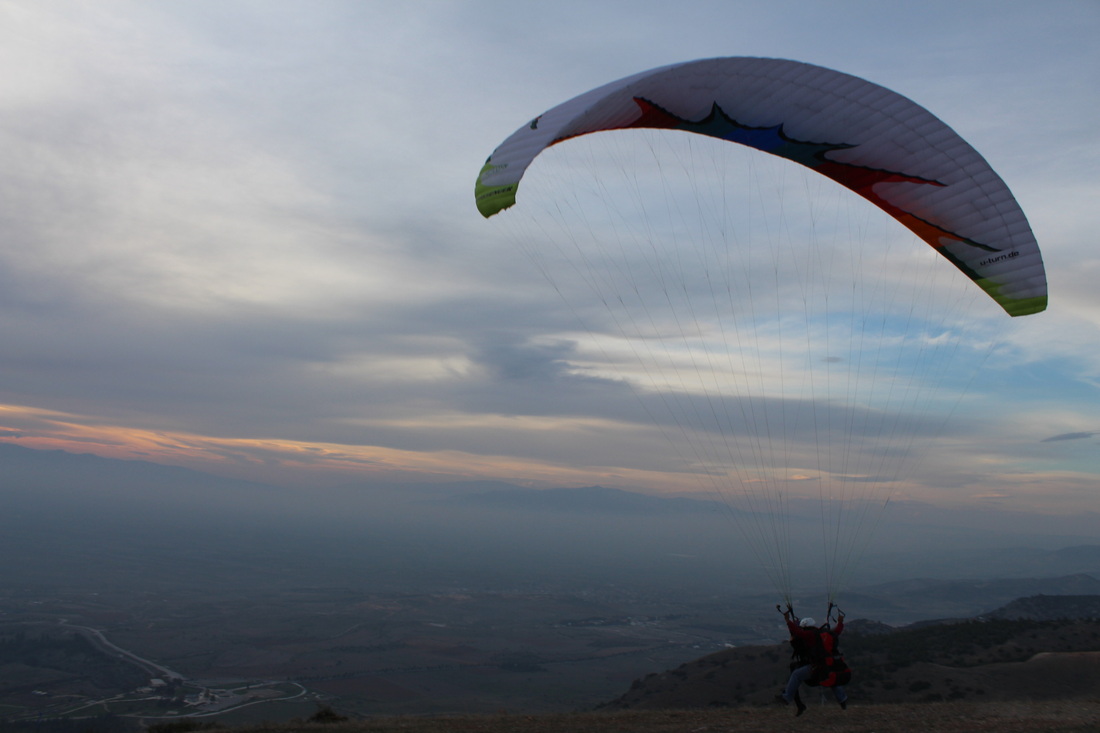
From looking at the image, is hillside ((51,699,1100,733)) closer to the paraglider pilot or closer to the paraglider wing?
the paraglider pilot

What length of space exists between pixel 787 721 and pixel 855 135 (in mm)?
10910

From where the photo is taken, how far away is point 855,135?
40.1 feet

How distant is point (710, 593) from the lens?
165875 millimetres

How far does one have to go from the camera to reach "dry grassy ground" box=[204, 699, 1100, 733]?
36.1 ft

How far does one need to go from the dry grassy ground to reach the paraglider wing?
7475 mm

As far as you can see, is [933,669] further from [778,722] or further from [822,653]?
[822,653]

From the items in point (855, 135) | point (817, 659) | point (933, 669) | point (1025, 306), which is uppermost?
point (855, 135)

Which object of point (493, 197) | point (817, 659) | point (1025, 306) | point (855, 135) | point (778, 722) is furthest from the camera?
point (1025, 306)

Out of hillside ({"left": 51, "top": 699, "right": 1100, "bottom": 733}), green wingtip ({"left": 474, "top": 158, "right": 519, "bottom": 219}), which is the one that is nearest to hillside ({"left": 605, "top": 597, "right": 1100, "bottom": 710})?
hillside ({"left": 51, "top": 699, "right": 1100, "bottom": 733})

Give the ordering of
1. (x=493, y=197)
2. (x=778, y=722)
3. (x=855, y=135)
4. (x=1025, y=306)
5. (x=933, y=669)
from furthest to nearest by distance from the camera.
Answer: (x=933, y=669)
(x=1025, y=306)
(x=855, y=135)
(x=778, y=722)
(x=493, y=197)

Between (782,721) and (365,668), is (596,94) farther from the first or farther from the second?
(365,668)

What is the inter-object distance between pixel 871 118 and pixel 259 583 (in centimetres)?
16524

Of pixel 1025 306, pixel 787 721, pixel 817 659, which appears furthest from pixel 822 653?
pixel 1025 306

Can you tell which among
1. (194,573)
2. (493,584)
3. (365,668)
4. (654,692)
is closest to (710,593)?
(493,584)
